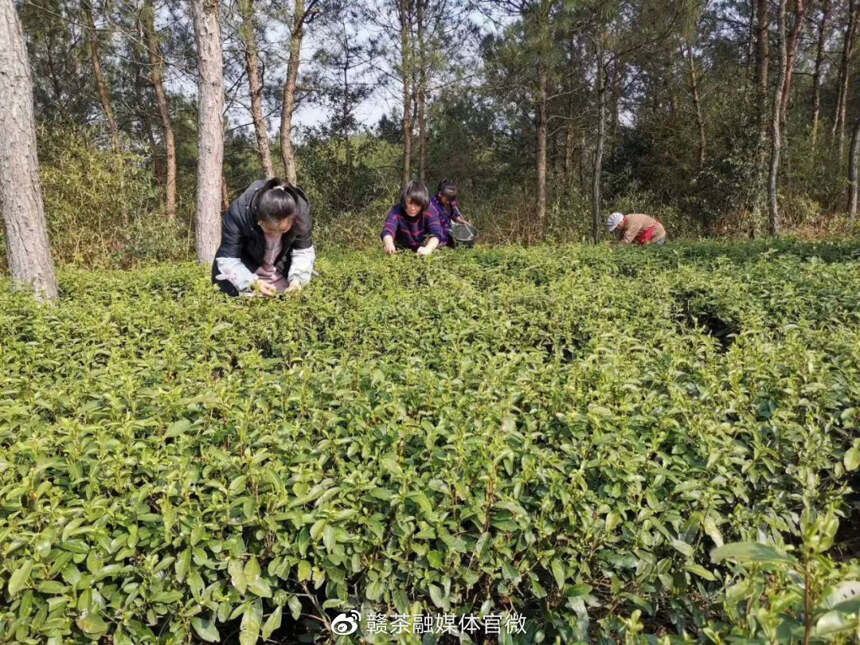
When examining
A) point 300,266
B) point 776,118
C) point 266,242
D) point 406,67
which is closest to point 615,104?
point 406,67

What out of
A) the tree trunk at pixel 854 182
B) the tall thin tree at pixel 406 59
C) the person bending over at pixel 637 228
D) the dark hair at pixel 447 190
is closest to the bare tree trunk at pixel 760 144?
the tree trunk at pixel 854 182

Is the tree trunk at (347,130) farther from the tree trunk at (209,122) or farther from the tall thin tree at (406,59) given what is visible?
the tree trunk at (209,122)

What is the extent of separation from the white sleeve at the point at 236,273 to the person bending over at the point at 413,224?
6.63 ft

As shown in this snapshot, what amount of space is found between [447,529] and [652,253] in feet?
17.2

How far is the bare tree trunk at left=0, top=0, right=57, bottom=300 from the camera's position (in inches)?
171

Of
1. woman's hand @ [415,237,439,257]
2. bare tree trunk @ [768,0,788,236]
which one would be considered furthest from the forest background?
woman's hand @ [415,237,439,257]

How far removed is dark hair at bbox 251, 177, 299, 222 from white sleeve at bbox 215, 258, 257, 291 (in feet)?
1.38

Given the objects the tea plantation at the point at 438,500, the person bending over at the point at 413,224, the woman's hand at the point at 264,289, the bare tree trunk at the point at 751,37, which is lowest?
the tea plantation at the point at 438,500

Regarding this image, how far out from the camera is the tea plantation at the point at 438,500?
4.30ft

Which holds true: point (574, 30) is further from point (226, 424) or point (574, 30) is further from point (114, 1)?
point (226, 424)

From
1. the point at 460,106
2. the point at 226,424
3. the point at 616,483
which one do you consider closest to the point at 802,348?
the point at 616,483

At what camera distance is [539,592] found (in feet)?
4.83

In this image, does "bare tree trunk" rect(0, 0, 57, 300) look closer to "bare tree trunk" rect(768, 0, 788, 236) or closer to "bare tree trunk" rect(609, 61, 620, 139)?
"bare tree trunk" rect(768, 0, 788, 236)

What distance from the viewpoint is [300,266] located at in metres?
4.03
